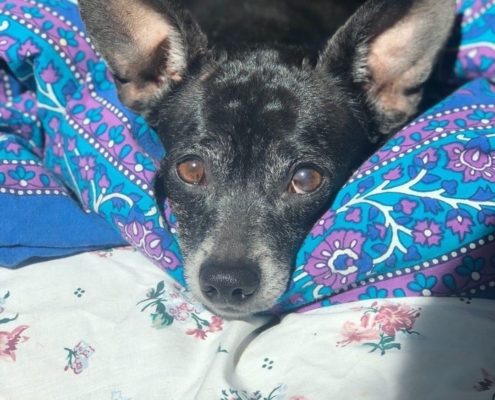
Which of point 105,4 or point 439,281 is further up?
point 105,4

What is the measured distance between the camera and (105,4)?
8.94 feet

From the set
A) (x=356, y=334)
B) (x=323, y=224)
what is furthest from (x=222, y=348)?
(x=323, y=224)

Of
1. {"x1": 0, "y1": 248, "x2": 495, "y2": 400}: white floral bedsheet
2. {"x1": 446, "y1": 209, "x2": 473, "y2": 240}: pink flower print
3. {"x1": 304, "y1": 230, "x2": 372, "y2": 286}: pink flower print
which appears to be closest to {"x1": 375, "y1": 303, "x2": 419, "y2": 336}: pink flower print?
{"x1": 0, "y1": 248, "x2": 495, "y2": 400}: white floral bedsheet

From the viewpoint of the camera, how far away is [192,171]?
2650 mm

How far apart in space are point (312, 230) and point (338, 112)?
1.82 ft

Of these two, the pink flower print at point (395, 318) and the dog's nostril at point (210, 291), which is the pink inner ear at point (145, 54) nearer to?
the dog's nostril at point (210, 291)

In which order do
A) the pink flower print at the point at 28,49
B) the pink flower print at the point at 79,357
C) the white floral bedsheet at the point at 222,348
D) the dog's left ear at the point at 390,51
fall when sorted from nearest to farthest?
the white floral bedsheet at the point at 222,348 → the pink flower print at the point at 79,357 → the dog's left ear at the point at 390,51 → the pink flower print at the point at 28,49

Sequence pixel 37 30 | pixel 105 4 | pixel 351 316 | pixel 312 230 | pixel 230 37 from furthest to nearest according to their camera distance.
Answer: pixel 230 37
pixel 37 30
pixel 105 4
pixel 312 230
pixel 351 316

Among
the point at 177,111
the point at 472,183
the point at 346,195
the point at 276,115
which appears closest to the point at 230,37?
the point at 177,111

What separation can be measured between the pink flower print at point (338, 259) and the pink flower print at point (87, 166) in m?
0.99

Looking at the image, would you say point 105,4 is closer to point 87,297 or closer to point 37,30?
point 37,30

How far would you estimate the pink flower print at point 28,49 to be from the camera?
299cm

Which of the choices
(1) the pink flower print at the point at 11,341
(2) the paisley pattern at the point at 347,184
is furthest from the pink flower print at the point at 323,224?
(1) the pink flower print at the point at 11,341

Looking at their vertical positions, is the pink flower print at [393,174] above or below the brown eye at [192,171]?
above
